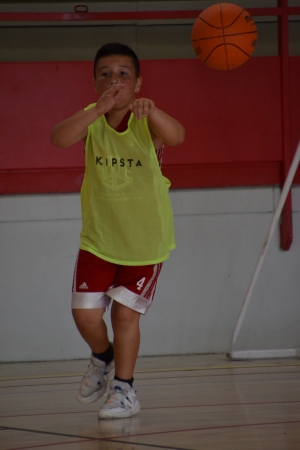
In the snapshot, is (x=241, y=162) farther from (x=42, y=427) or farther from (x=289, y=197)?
(x=42, y=427)

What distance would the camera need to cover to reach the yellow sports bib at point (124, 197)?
278cm

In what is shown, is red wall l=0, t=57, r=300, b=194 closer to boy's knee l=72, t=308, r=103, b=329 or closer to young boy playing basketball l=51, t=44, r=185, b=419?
young boy playing basketball l=51, t=44, r=185, b=419

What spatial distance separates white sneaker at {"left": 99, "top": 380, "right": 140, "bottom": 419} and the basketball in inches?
87.6

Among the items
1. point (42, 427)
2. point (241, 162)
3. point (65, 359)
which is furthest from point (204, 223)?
point (42, 427)

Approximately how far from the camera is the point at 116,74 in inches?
110

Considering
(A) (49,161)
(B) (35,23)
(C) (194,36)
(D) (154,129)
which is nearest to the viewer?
(D) (154,129)

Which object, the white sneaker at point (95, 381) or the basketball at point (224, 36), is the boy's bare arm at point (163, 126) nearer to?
the white sneaker at point (95, 381)

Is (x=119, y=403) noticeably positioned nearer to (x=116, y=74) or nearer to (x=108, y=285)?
(x=108, y=285)

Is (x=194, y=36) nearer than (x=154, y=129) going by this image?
No

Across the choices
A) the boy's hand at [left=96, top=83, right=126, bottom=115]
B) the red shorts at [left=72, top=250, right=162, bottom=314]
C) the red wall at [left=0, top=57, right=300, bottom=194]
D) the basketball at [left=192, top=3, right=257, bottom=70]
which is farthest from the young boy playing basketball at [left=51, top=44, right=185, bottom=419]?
the red wall at [left=0, top=57, right=300, bottom=194]

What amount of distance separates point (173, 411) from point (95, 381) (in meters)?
0.35

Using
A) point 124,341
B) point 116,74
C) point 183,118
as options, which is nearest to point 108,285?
point 124,341

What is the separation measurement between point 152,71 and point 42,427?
3073mm

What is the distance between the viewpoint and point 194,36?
4.22 m
